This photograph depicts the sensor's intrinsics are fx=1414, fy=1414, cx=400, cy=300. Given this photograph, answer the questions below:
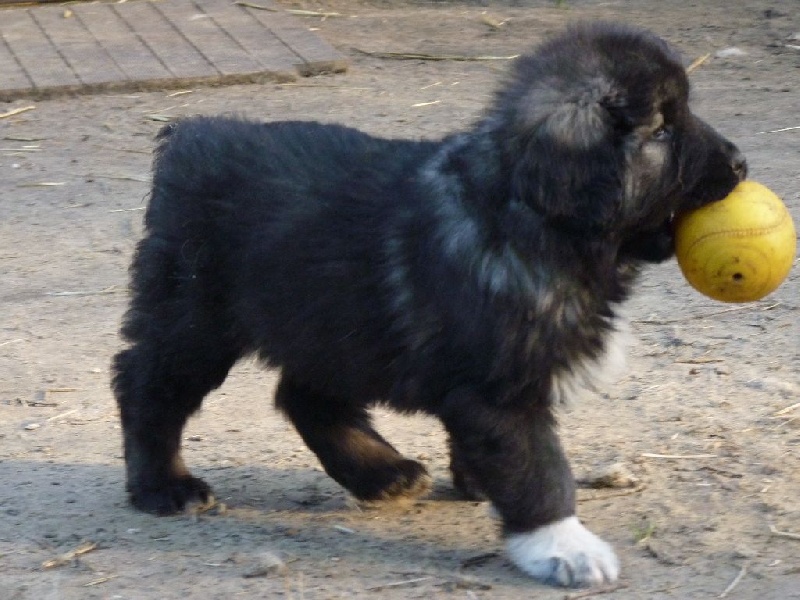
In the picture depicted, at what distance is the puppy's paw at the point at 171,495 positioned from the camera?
474 cm

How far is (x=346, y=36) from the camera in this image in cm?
1105

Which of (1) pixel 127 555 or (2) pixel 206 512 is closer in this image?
(1) pixel 127 555

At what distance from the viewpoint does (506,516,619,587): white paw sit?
13.2 feet

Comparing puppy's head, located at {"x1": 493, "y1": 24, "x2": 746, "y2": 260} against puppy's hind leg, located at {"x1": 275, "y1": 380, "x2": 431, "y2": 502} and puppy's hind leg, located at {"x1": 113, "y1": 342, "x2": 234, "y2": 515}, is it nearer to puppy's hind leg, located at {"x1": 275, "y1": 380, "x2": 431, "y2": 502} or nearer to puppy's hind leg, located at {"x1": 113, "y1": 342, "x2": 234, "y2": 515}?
puppy's hind leg, located at {"x1": 275, "y1": 380, "x2": 431, "y2": 502}

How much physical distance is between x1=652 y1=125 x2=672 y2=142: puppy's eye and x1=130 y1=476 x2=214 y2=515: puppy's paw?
1.94 metres

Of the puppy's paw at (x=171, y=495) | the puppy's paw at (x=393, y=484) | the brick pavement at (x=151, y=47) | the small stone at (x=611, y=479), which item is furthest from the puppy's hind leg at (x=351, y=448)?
the brick pavement at (x=151, y=47)

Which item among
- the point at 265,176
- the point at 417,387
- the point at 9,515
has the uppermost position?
the point at 265,176

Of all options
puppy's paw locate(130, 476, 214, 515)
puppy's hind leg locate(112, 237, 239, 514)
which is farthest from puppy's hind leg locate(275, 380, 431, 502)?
puppy's paw locate(130, 476, 214, 515)

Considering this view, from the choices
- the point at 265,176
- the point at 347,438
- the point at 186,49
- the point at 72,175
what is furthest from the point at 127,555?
the point at 186,49

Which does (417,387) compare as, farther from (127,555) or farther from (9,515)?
(9,515)

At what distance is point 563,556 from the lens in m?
4.03

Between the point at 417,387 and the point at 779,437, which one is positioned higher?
the point at 417,387

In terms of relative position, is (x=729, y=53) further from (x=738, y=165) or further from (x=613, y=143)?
(x=613, y=143)

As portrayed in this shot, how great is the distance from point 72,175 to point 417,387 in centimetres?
462
